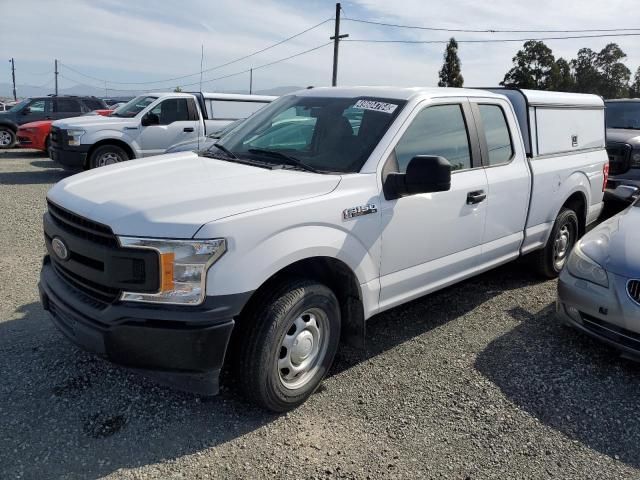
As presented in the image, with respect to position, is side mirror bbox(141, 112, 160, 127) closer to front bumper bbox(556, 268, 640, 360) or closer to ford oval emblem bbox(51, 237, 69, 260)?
ford oval emblem bbox(51, 237, 69, 260)

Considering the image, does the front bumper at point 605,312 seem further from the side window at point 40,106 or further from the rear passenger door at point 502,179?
the side window at point 40,106

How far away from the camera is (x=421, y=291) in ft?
12.6

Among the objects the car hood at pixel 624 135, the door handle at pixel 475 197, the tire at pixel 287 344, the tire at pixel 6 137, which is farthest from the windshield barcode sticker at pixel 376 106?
the tire at pixel 6 137

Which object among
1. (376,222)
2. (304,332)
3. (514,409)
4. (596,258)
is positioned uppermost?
(376,222)

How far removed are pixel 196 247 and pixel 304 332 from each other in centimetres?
90

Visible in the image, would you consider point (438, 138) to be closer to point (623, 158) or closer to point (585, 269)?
point (585, 269)

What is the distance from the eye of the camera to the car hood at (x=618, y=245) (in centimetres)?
376

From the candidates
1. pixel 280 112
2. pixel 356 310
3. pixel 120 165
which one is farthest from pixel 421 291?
pixel 120 165

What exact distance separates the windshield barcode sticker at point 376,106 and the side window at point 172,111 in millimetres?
8400

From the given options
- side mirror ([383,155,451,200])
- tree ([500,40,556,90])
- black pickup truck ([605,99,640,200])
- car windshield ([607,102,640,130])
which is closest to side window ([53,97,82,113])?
car windshield ([607,102,640,130])

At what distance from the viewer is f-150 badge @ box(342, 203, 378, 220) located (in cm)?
311

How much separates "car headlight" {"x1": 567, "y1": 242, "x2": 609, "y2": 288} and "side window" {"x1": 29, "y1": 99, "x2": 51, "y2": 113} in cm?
1637

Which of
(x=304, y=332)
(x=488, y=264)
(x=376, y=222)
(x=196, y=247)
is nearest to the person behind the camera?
(x=196, y=247)

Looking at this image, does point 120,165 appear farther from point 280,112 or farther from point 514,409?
point 514,409
